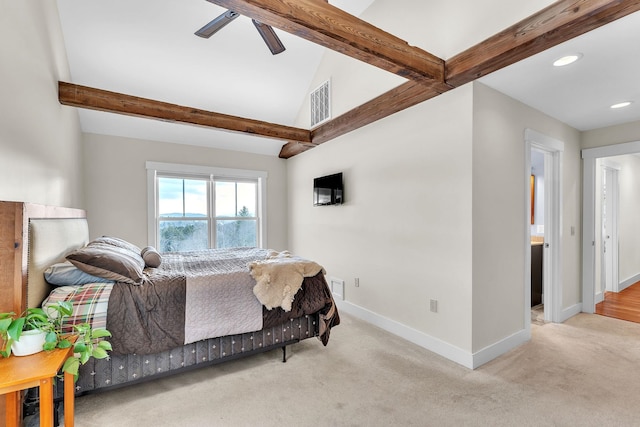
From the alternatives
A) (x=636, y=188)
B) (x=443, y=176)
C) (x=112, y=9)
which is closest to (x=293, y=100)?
(x=112, y=9)

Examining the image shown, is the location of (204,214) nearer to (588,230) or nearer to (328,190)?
(328,190)

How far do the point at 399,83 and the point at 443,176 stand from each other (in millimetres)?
1122

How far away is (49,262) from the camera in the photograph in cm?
186

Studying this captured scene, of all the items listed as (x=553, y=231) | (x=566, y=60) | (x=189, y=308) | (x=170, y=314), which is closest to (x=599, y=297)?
(x=553, y=231)

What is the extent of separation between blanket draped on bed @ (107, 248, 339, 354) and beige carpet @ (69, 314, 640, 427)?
1.26 ft

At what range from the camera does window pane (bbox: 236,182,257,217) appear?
5.35 meters

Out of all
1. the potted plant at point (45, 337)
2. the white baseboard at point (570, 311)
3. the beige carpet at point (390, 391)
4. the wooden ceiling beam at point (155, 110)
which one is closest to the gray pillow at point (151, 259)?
the beige carpet at point (390, 391)

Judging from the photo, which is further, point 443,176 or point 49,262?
point 443,176

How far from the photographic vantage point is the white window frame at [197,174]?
4469 millimetres

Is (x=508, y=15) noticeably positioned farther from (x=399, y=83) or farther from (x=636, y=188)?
(x=636, y=188)

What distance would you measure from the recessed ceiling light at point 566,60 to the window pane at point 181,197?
4.71 m

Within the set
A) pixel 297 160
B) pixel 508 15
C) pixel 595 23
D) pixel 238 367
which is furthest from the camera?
pixel 297 160

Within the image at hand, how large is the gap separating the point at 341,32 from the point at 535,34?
1.25 meters

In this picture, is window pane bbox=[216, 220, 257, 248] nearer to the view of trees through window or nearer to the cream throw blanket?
the view of trees through window
